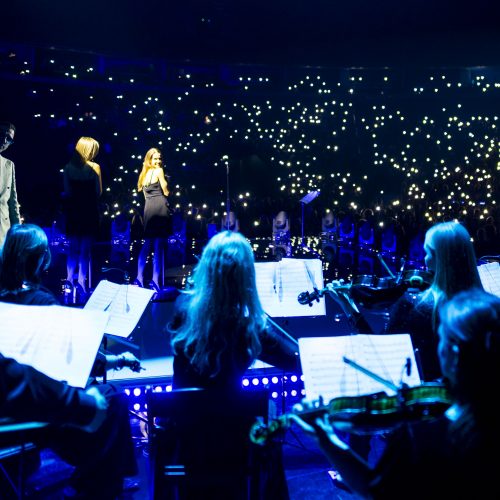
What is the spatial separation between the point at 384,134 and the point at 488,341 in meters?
14.7

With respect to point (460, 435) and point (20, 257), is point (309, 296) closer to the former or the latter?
point (20, 257)

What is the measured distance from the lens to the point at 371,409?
1.50 meters

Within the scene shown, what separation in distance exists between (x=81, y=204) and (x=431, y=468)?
185 inches

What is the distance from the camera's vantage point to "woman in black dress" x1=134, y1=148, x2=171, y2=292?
216 inches

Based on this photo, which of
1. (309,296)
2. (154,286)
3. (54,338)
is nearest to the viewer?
(54,338)

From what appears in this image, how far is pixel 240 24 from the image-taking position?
12.0m

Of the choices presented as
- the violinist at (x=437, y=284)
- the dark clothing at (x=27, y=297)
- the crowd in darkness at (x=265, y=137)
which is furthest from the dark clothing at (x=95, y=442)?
the crowd in darkness at (x=265, y=137)

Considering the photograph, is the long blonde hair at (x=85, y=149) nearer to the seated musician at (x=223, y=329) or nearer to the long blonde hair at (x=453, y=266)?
the seated musician at (x=223, y=329)

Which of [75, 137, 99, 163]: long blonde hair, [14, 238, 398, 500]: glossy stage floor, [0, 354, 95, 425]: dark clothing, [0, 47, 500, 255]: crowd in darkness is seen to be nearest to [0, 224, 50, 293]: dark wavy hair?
[14, 238, 398, 500]: glossy stage floor

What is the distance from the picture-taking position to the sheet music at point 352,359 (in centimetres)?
195

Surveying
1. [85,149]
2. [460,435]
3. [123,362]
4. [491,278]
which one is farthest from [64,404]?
[85,149]

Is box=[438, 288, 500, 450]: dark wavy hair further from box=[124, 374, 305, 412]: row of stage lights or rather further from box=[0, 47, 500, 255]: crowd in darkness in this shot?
box=[0, 47, 500, 255]: crowd in darkness

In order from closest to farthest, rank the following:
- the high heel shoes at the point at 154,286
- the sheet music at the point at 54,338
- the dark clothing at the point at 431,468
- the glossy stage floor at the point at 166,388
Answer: the dark clothing at the point at 431,468 < the sheet music at the point at 54,338 < the glossy stage floor at the point at 166,388 < the high heel shoes at the point at 154,286

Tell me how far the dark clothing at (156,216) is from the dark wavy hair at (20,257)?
293 centimetres
